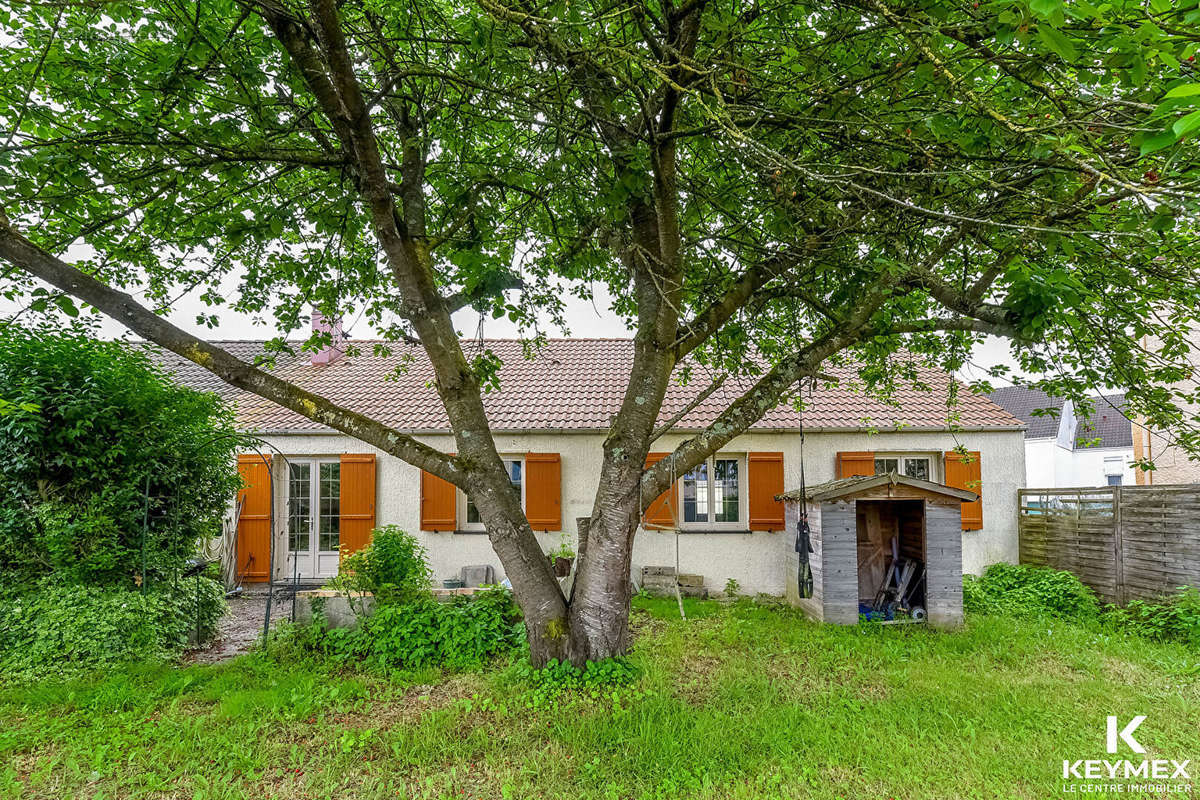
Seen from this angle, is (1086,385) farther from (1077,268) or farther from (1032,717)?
(1032,717)

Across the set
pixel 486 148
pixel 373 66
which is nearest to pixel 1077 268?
pixel 486 148

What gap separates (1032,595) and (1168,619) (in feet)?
4.39

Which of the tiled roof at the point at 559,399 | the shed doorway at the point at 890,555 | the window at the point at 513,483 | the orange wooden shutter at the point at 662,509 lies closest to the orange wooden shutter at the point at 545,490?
the window at the point at 513,483

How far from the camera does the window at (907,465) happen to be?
28.5ft

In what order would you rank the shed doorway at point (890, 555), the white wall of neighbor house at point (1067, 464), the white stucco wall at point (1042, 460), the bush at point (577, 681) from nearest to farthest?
the bush at point (577, 681) → the shed doorway at point (890, 555) → the white wall of neighbor house at point (1067, 464) → the white stucco wall at point (1042, 460)

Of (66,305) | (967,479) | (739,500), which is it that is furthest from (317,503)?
(967,479)

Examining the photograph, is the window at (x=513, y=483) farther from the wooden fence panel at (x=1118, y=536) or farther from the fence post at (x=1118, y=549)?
the fence post at (x=1118, y=549)

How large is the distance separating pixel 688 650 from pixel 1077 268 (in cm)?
479

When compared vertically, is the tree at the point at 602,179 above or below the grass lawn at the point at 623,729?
above

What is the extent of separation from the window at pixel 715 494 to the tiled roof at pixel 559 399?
81 centimetres

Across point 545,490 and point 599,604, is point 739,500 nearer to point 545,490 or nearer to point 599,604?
point 545,490

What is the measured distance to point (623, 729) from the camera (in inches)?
150

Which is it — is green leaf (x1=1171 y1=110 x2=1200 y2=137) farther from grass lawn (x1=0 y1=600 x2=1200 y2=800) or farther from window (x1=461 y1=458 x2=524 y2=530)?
window (x1=461 y1=458 x2=524 y2=530)

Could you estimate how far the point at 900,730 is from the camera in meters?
3.91
